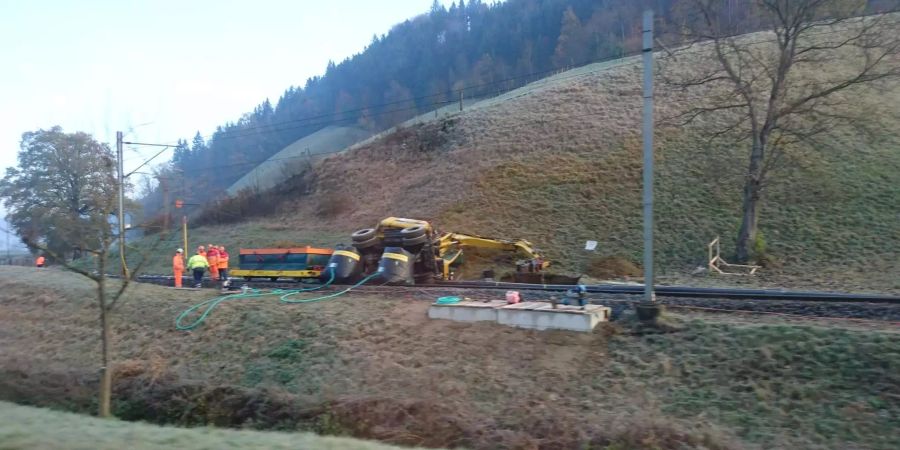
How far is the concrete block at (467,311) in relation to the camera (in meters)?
14.2

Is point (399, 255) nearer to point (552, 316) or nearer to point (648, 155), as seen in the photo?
point (552, 316)

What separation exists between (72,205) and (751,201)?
27.4m

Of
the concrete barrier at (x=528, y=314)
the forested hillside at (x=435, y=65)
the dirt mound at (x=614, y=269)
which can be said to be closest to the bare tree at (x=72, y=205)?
the concrete barrier at (x=528, y=314)

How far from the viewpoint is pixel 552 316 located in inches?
522

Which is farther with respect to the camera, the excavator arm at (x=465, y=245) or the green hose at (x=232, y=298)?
the excavator arm at (x=465, y=245)

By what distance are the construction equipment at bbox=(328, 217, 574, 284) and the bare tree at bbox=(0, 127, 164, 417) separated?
6.33 m

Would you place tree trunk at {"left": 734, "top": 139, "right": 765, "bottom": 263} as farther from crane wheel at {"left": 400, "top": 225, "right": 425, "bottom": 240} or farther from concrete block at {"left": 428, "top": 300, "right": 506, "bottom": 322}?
concrete block at {"left": 428, "top": 300, "right": 506, "bottom": 322}

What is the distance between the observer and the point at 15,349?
18.0 m

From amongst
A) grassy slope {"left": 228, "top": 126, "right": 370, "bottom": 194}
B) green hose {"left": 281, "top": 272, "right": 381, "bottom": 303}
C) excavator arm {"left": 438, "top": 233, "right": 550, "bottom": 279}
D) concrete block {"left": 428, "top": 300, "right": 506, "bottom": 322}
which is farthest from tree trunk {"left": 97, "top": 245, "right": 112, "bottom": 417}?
grassy slope {"left": 228, "top": 126, "right": 370, "bottom": 194}

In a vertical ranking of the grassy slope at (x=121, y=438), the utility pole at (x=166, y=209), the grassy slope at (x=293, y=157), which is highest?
the grassy slope at (x=293, y=157)

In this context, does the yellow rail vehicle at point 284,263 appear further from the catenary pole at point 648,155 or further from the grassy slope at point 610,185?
the grassy slope at point 610,185

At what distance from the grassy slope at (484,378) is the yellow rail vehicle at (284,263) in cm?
383

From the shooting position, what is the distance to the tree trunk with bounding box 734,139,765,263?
27125 mm

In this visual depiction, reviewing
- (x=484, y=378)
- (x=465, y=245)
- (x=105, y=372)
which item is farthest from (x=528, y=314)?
(x=465, y=245)
